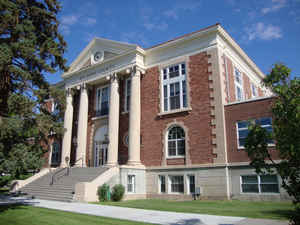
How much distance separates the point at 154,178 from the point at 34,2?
47.0 feet

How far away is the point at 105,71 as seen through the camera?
86.4 ft

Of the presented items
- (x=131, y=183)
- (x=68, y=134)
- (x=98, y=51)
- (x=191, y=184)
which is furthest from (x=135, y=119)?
(x=98, y=51)

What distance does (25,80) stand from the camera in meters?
12.5

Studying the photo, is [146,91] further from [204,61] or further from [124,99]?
[204,61]

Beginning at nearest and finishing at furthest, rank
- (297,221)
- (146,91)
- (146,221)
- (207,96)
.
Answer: (297,221) < (146,221) < (207,96) < (146,91)

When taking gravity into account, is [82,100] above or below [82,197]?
above

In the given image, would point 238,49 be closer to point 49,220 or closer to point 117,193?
point 117,193

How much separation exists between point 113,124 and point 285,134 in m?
18.5

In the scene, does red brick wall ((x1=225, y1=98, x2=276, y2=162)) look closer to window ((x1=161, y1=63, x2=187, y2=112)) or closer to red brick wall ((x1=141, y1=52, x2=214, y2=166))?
red brick wall ((x1=141, y1=52, x2=214, y2=166))

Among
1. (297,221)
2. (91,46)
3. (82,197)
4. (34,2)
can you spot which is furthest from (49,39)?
(91,46)

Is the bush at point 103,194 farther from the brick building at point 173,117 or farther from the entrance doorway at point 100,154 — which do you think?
the entrance doorway at point 100,154

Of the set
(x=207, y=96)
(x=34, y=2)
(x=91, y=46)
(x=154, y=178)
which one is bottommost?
(x=154, y=178)

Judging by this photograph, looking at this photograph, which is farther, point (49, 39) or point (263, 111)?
point (263, 111)

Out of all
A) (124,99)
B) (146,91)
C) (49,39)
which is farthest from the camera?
(124,99)
